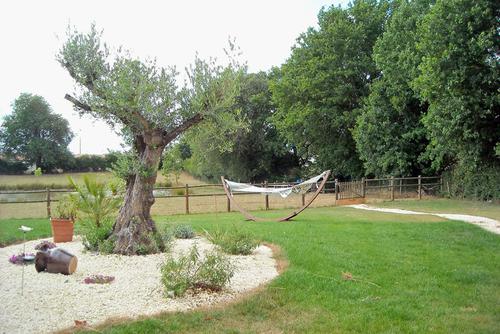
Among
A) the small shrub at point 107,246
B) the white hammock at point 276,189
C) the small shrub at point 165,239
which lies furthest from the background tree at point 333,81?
the small shrub at point 107,246

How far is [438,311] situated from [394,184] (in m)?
18.5

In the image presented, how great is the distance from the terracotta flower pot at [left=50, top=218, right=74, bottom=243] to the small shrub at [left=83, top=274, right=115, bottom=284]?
3.16 m

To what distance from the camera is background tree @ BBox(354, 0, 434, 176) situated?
69.4 ft

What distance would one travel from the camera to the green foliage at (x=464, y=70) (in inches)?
583

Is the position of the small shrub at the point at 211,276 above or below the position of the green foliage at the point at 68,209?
below

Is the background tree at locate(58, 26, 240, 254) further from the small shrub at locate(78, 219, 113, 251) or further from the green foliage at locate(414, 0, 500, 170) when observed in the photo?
the green foliage at locate(414, 0, 500, 170)

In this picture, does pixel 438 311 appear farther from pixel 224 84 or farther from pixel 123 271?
pixel 224 84

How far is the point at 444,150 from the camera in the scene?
18.7 m

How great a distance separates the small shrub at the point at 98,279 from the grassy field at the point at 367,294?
4.72 feet

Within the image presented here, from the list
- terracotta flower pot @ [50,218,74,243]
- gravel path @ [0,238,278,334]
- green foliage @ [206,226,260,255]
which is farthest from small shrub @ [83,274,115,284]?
terracotta flower pot @ [50,218,74,243]

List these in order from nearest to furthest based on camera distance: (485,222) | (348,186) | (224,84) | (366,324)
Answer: (366,324)
(224,84)
(485,222)
(348,186)

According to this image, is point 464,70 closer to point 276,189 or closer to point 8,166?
point 276,189

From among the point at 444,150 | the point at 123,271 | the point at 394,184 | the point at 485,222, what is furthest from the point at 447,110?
the point at 123,271

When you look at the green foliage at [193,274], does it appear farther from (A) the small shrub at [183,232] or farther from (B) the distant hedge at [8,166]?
(A) the small shrub at [183,232]
